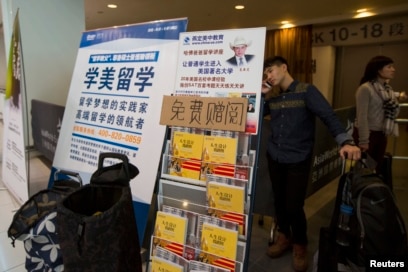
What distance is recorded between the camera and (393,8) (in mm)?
5395

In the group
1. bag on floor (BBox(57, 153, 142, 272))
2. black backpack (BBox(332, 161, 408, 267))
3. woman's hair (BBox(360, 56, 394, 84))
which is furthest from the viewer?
woman's hair (BBox(360, 56, 394, 84))

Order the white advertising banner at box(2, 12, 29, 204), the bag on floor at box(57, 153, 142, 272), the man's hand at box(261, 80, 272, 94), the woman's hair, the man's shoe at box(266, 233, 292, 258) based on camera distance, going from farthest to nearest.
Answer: the woman's hair, the white advertising banner at box(2, 12, 29, 204), the man's shoe at box(266, 233, 292, 258), the man's hand at box(261, 80, 272, 94), the bag on floor at box(57, 153, 142, 272)

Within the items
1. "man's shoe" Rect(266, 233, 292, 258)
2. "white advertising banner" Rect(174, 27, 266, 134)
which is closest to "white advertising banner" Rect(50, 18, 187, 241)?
"white advertising banner" Rect(174, 27, 266, 134)

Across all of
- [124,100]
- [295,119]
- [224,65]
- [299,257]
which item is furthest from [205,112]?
[299,257]

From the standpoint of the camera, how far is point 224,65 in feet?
4.42

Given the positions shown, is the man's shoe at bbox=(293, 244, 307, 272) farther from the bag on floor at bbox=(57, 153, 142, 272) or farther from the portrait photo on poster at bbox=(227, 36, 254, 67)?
the portrait photo on poster at bbox=(227, 36, 254, 67)

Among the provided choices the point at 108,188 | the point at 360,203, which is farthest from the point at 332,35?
the point at 108,188

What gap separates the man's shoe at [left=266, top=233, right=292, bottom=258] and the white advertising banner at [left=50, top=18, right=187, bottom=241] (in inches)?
34.0

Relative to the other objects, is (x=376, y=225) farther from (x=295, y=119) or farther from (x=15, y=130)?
(x=15, y=130)

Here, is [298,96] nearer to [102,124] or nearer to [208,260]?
[208,260]

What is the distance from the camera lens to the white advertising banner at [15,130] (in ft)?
7.07

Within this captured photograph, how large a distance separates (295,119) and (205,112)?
54 cm

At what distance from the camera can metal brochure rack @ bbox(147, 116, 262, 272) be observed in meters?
1.25

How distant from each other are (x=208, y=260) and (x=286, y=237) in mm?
851
